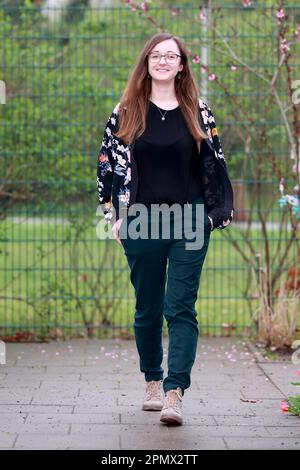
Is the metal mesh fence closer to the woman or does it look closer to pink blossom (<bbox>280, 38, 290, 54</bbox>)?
pink blossom (<bbox>280, 38, 290, 54</bbox>)

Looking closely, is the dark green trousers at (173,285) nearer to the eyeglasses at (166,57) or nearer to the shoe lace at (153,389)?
the shoe lace at (153,389)

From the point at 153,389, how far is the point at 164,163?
1.22 meters

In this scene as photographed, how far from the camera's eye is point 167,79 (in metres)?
5.79

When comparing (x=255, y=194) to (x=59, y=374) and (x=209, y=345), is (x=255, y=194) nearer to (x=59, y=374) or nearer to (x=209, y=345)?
(x=209, y=345)

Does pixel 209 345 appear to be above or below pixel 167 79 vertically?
below

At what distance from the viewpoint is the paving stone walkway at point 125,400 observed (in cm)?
527

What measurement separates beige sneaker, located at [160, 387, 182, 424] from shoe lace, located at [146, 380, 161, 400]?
0.37 metres

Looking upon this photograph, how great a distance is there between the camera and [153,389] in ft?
19.8

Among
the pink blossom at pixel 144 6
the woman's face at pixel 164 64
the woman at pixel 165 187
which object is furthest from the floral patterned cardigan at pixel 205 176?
the pink blossom at pixel 144 6

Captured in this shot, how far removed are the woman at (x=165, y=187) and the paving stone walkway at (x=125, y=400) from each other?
0.24 m

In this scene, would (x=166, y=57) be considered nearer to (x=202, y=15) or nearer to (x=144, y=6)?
(x=144, y=6)
